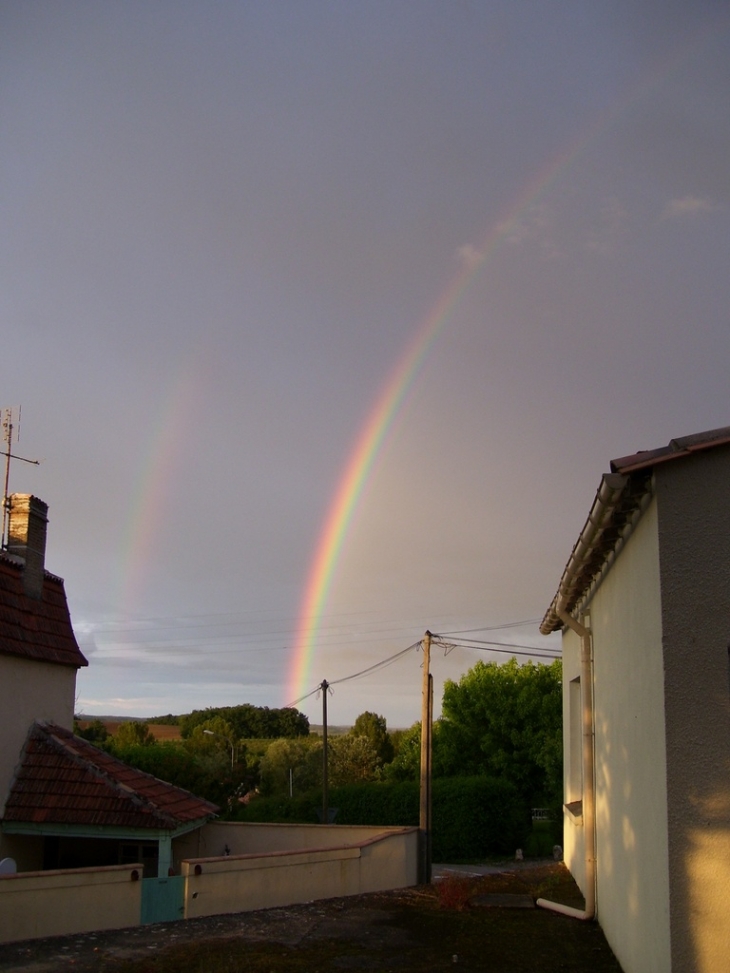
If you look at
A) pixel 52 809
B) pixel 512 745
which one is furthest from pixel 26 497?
pixel 512 745

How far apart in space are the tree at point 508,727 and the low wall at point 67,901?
30.9 meters

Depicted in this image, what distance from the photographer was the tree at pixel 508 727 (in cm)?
4122

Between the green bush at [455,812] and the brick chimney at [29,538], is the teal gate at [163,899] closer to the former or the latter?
the brick chimney at [29,538]

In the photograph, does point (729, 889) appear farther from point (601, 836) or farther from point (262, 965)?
point (262, 965)

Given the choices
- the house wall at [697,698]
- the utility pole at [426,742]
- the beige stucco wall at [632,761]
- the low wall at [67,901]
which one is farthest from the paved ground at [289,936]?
the utility pole at [426,742]

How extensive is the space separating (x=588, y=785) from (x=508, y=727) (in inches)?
1306

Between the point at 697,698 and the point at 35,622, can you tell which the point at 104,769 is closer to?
the point at 35,622

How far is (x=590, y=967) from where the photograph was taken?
27.2 ft

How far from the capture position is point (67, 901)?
439 inches

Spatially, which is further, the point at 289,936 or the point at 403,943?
the point at 289,936

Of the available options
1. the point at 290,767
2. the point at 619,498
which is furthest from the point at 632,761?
→ the point at 290,767

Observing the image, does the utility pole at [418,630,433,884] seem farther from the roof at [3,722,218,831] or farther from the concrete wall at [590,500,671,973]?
the concrete wall at [590,500,671,973]

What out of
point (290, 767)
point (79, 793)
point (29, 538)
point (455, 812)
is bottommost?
point (290, 767)

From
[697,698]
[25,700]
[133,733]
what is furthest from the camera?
[133,733]
